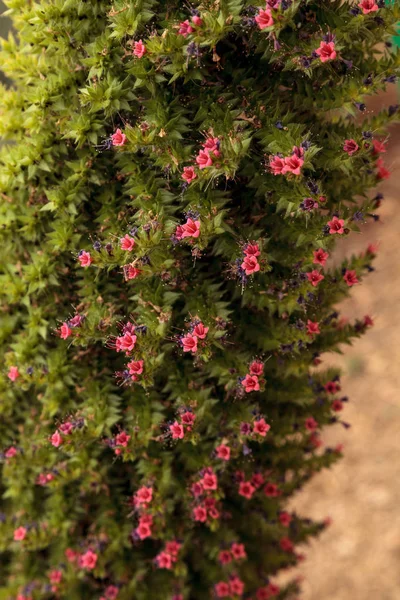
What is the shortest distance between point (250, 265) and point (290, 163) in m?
0.39

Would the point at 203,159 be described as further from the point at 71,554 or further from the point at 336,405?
the point at 71,554

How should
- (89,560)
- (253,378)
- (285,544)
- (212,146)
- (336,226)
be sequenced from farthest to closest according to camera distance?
(285,544), (89,560), (253,378), (336,226), (212,146)

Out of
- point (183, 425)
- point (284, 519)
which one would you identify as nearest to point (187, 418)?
point (183, 425)

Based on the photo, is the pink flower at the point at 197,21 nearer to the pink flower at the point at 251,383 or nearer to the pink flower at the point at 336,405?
the pink flower at the point at 251,383

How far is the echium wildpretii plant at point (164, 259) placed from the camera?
2.20m

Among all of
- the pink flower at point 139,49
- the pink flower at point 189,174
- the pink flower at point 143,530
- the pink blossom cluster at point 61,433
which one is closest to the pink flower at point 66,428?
the pink blossom cluster at point 61,433

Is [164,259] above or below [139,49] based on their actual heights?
below

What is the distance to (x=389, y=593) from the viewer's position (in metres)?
5.16

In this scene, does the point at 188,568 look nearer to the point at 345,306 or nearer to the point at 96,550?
the point at 96,550

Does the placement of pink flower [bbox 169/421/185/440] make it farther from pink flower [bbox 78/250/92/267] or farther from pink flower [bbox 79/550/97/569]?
pink flower [bbox 79/550/97/569]

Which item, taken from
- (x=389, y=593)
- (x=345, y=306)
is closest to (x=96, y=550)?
(x=389, y=593)

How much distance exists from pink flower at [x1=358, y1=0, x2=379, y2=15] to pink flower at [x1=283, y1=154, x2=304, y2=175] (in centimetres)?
54

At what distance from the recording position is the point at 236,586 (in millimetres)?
3211

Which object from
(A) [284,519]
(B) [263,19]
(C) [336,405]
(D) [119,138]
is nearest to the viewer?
(B) [263,19]
